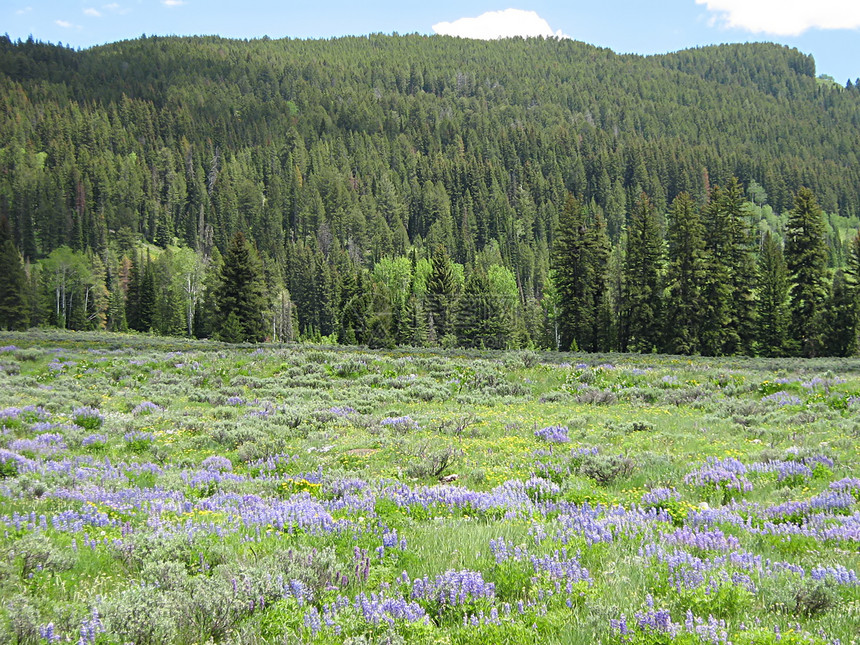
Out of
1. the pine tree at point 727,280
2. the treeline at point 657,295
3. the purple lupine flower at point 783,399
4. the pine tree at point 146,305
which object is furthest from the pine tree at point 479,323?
the purple lupine flower at point 783,399

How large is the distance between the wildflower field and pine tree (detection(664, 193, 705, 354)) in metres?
39.6

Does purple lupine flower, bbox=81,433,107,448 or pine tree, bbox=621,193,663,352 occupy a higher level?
pine tree, bbox=621,193,663,352

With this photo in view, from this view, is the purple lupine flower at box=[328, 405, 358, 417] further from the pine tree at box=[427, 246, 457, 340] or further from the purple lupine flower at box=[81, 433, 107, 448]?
the pine tree at box=[427, 246, 457, 340]

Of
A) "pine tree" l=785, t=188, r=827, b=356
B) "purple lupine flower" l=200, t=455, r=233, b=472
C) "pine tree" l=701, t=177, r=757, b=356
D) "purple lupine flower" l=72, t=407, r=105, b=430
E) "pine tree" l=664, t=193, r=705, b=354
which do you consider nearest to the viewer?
"purple lupine flower" l=200, t=455, r=233, b=472

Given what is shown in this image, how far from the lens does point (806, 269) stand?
55.4m

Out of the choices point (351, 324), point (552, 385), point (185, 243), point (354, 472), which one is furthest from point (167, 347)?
point (185, 243)

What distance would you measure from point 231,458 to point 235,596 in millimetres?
7905

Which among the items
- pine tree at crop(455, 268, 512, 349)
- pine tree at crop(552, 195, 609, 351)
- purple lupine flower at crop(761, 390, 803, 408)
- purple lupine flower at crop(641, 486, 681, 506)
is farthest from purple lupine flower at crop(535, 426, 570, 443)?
pine tree at crop(455, 268, 512, 349)

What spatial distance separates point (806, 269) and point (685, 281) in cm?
1199

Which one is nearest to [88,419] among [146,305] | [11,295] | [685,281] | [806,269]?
[685,281]

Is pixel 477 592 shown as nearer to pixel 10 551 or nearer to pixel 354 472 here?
A: pixel 10 551

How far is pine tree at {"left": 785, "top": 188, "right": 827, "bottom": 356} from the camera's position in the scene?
179ft

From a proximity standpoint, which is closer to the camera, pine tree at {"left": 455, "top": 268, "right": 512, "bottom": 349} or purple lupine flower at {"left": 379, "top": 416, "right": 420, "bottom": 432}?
purple lupine flower at {"left": 379, "top": 416, "right": 420, "bottom": 432}

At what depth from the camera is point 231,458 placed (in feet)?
39.2
